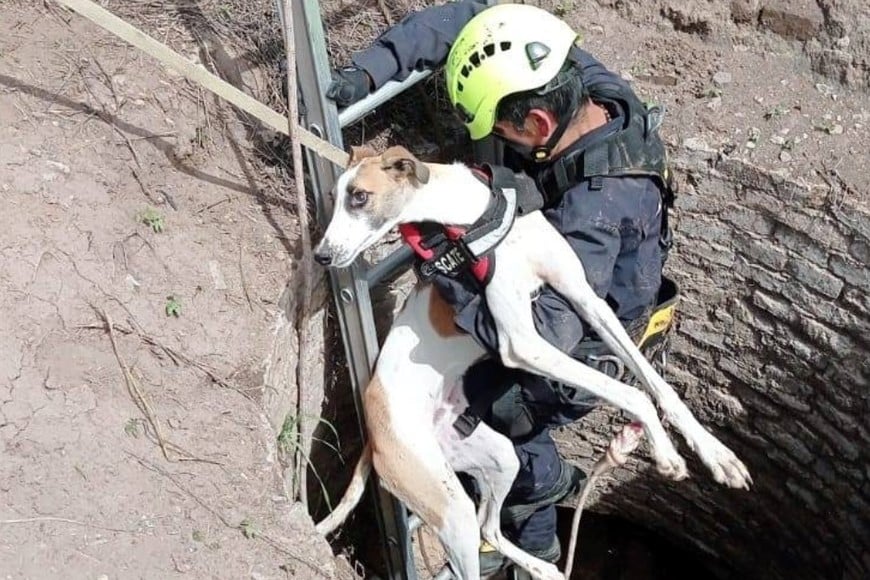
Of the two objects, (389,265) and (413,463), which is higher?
(389,265)

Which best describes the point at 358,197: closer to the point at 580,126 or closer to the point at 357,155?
the point at 357,155

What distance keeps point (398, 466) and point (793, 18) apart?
2582 mm

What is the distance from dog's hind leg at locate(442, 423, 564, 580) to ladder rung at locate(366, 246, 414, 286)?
63 centimetres

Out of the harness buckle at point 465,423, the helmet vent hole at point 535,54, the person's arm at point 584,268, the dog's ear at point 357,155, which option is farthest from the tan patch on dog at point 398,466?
the helmet vent hole at point 535,54

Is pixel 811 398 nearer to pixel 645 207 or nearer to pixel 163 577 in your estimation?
pixel 645 207

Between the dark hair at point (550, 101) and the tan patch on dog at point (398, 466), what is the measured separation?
40.6 inches

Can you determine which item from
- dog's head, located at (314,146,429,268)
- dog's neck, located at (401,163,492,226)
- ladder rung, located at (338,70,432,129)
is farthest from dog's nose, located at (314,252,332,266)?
ladder rung, located at (338,70,432,129)

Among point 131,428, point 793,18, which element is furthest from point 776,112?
point 131,428

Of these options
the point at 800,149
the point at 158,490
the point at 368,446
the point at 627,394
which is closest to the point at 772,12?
the point at 800,149

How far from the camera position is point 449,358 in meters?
3.70

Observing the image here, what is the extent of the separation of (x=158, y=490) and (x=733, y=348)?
111 inches

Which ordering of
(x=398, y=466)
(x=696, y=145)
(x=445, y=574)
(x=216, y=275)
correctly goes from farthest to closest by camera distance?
(x=445, y=574) → (x=696, y=145) → (x=216, y=275) → (x=398, y=466)

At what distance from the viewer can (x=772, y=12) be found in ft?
15.5

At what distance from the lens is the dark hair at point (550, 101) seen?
132 inches
